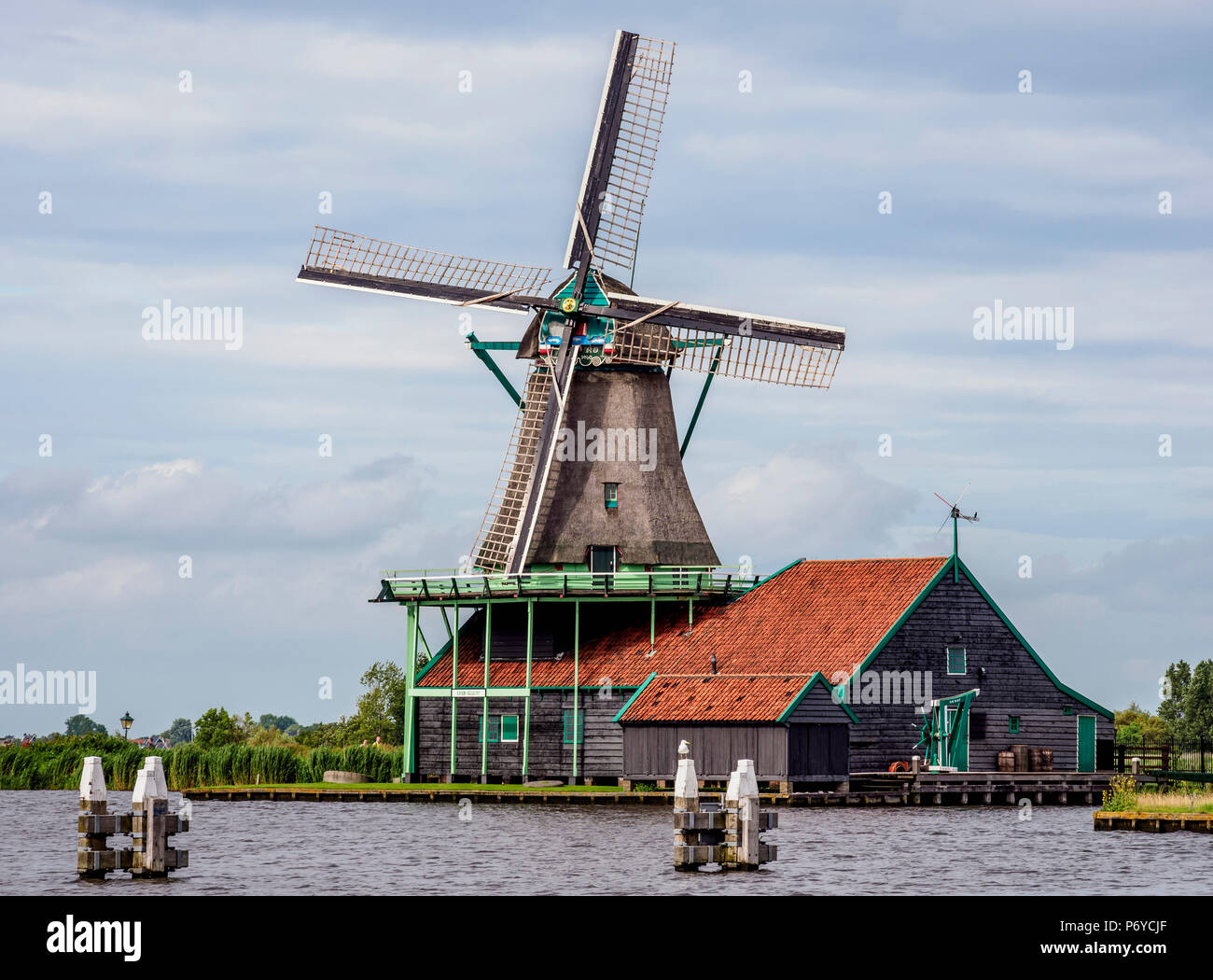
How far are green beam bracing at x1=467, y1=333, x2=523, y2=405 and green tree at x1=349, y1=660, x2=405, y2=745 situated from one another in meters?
23.5

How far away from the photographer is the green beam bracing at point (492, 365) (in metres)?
61.5

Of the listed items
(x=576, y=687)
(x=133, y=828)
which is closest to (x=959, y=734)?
(x=576, y=687)

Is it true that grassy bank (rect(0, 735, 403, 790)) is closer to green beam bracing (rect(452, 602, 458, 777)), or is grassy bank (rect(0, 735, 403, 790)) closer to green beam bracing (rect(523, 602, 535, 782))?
green beam bracing (rect(452, 602, 458, 777))

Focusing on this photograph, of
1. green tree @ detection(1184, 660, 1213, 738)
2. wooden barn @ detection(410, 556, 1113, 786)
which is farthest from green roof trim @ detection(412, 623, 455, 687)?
green tree @ detection(1184, 660, 1213, 738)

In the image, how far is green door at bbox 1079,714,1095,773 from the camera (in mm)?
60812

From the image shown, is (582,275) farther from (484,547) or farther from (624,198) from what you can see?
(484,547)

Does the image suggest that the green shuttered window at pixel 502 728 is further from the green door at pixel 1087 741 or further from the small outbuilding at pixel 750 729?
the green door at pixel 1087 741

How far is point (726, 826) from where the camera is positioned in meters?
34.1

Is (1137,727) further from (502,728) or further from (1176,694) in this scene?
(502,728)

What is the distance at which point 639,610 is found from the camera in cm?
6231

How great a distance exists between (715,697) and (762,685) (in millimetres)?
1319
